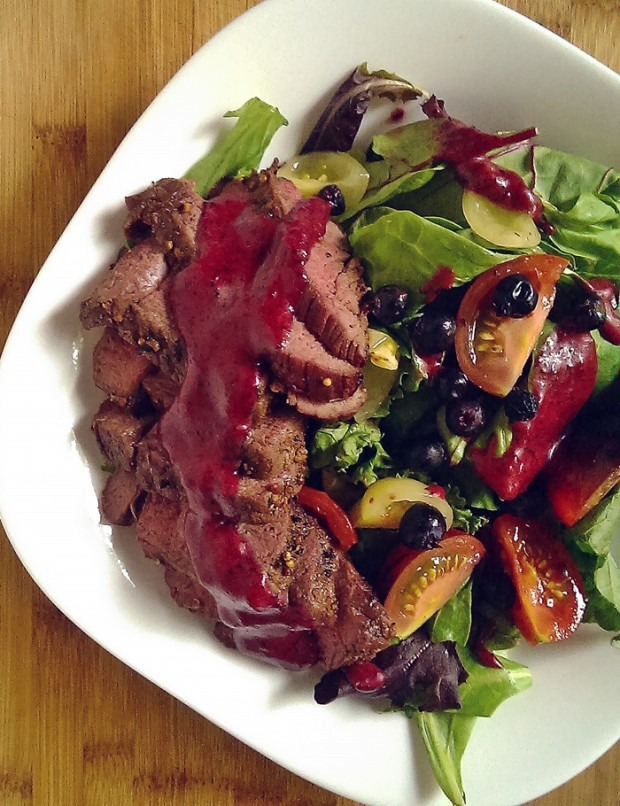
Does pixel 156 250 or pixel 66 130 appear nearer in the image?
pixel 156 250

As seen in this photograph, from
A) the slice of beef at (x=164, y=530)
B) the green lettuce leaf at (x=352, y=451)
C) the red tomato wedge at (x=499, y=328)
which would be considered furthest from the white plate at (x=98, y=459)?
the green lettuce leaf at (x=352, y=451)

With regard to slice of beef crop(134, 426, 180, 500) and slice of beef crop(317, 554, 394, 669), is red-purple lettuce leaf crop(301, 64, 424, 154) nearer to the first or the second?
slice of beef crop(134, 426, 180, 500)

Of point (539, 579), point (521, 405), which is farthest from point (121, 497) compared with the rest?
point (539, 579)

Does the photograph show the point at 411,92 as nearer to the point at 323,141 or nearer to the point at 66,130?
the point at 323,141

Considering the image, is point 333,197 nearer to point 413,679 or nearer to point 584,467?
point 584,467

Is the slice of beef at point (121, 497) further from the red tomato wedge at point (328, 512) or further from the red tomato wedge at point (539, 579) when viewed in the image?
the red tomato wedge at point (539, 579)

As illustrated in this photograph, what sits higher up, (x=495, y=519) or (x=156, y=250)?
(x=156, y=250)

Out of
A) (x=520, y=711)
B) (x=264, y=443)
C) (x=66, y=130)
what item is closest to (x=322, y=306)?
(x=264, y=443)

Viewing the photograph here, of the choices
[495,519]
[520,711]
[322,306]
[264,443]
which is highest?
[322,306]
